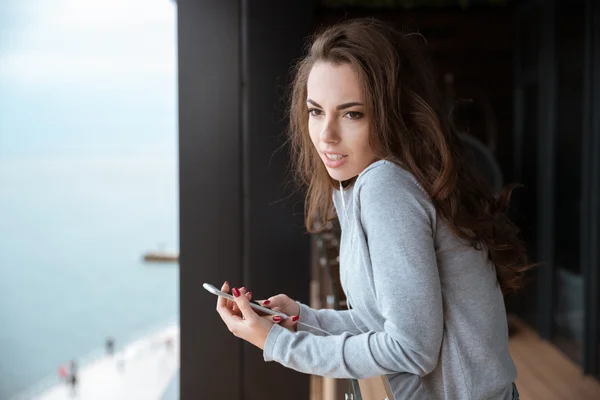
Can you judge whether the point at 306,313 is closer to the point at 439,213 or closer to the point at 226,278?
the point at 439,213

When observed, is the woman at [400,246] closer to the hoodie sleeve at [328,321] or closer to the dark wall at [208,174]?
the hoodie sleeve at [328,321]

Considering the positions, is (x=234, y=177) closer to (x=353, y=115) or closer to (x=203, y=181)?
(x=203, y=181)

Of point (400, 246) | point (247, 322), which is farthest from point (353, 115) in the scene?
point (247, 322)

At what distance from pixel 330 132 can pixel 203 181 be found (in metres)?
1.16

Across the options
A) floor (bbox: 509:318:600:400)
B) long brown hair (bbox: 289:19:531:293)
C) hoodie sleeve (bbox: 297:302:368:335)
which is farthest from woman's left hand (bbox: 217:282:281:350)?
floor (bbox: 509:318:600:400)

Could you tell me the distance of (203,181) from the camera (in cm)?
216

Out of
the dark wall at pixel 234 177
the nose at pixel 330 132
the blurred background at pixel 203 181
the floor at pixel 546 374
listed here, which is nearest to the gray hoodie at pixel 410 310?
the nose at pixel 330 132

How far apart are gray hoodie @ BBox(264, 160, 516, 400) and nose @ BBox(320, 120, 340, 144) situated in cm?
10

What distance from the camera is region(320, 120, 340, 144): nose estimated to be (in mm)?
1078

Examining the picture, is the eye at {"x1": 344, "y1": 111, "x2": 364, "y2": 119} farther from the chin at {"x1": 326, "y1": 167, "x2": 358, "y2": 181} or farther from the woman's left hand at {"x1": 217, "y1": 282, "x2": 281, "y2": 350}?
the woman's left hand at {"x1": 217, "y1": 282, "x2": 281, "y2": 350}

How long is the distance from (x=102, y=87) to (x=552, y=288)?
3367 mm

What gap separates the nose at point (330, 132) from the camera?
1078mm

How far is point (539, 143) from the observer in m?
4.54

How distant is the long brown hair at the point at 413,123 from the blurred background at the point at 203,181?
514mm
